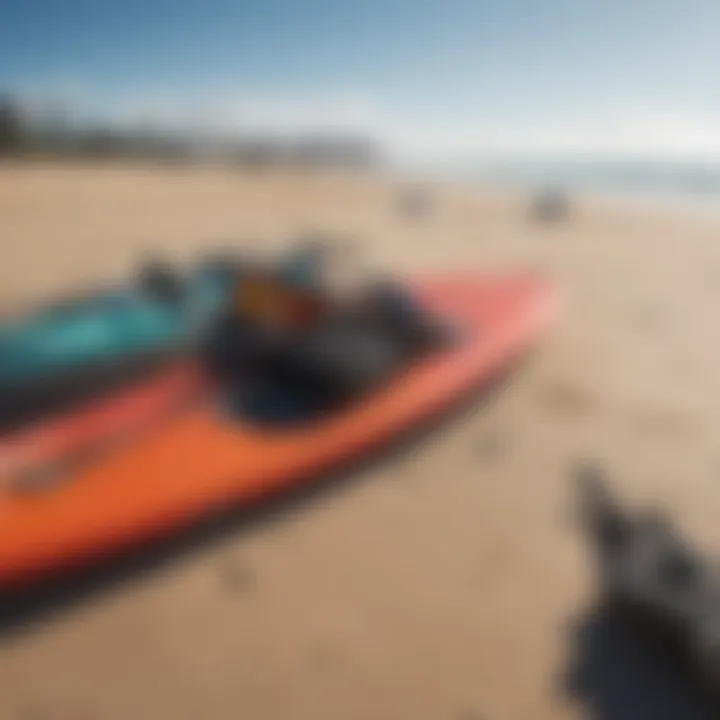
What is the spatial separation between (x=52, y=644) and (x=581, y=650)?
2.01 meters

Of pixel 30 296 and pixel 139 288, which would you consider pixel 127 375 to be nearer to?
pixel 139 288

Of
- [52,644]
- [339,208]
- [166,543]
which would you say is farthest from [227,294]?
[339,208]

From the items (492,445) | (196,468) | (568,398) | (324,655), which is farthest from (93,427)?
(568,398)

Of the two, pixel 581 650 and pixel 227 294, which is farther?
pixel 227 294

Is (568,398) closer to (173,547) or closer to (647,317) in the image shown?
(647,317)

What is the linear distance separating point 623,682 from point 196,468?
6.75 ft

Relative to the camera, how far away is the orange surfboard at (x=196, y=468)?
3.35 m

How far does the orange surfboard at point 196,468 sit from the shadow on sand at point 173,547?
0.06 meters

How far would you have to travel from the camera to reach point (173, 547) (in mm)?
3625

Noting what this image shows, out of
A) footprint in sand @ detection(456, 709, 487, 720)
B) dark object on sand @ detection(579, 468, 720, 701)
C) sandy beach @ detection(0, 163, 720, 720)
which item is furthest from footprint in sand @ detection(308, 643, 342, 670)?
dark object on sand @ detection(579, 468, 720, 701)

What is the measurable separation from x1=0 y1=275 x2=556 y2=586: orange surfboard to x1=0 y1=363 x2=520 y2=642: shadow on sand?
62mm

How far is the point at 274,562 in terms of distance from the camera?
362 cm

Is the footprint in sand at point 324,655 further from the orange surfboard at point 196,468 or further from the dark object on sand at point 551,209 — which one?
the dark object on sand at point 551,209

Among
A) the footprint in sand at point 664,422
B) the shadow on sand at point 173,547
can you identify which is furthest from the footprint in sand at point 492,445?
the footprint in sand at point 664,422
